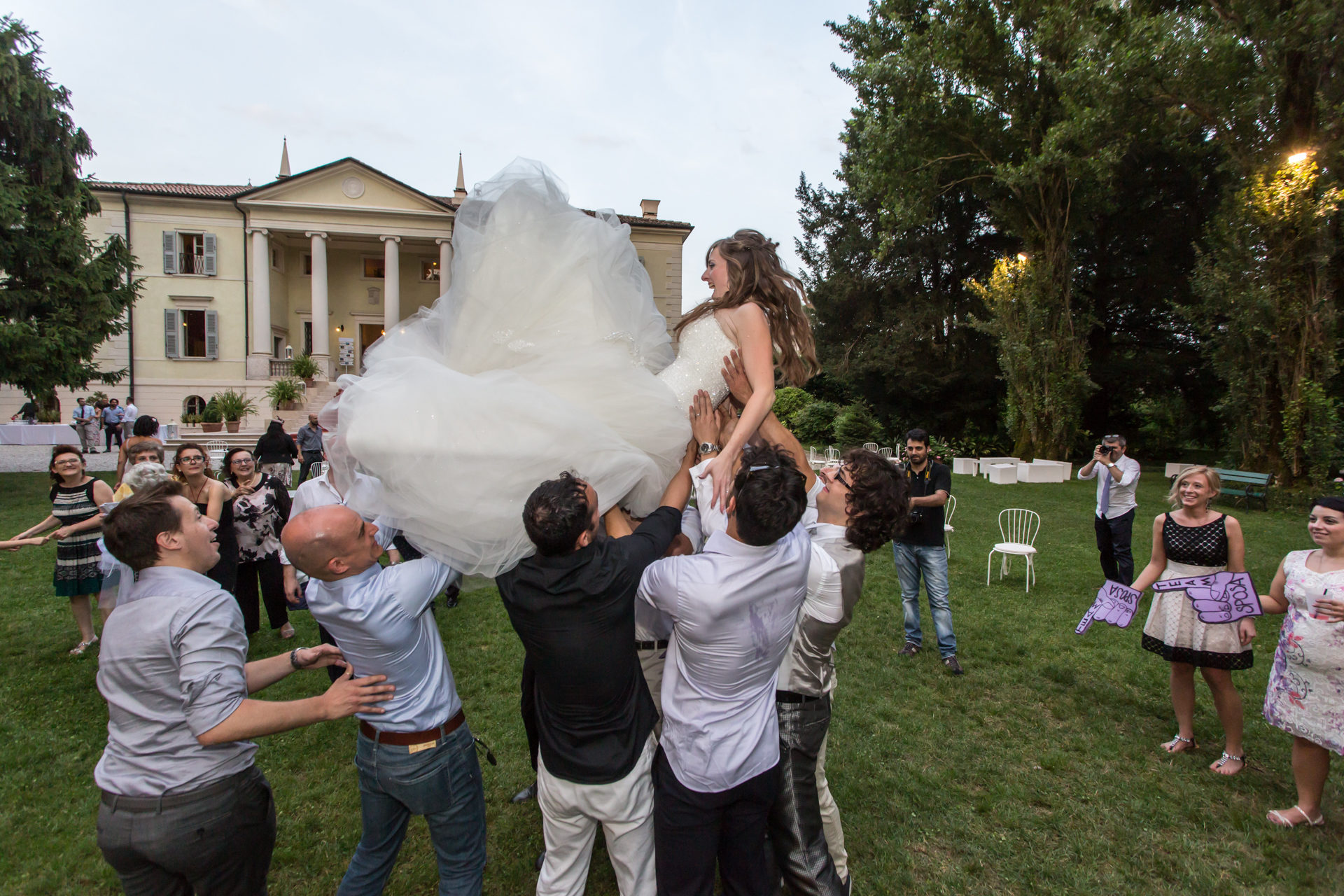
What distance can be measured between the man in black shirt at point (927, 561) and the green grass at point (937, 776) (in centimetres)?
20

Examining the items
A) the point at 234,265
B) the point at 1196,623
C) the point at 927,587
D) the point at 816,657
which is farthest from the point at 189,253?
the point at 1196,623

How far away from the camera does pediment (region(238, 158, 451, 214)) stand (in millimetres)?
27109

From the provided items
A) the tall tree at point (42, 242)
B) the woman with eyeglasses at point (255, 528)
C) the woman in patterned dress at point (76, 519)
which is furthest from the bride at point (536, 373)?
the tall tree at point (42, 242)

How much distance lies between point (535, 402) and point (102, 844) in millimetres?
1822

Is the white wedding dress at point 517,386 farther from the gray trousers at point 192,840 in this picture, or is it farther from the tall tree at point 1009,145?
the tall tree at point 1009,145

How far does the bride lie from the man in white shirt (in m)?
0.27

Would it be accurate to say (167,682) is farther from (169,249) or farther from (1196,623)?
(169,249)

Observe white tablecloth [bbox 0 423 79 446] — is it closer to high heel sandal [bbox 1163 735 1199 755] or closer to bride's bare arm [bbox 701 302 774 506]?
bride's bare arm [bbox 701 302 774 506]

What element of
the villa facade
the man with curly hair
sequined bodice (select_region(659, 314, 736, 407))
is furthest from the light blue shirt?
the villa facade

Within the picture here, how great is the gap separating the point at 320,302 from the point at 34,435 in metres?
10.8

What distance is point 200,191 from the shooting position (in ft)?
94.3

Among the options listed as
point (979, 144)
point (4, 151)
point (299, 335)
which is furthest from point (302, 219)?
point (979, 144)

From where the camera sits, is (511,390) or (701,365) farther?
(701,365)

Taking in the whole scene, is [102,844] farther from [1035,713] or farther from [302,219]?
[302,219]
